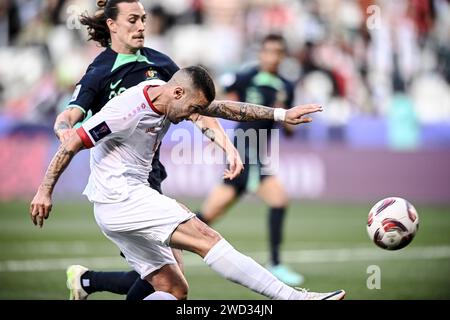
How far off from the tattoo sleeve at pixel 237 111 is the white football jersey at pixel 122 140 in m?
0.57

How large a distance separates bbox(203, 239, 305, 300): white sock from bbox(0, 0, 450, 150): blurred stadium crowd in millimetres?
13449

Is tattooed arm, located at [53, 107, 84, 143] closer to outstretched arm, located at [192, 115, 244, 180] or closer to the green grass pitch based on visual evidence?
outstretched arm, located at [192, 115, 244, 180]

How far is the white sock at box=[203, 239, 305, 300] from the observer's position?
6.57m

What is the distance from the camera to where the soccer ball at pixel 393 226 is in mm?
7641

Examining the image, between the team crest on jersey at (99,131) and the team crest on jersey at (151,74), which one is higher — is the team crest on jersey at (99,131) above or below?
below

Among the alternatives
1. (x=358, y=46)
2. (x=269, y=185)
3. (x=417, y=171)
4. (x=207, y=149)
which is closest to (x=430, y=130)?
(x=417, y=171)

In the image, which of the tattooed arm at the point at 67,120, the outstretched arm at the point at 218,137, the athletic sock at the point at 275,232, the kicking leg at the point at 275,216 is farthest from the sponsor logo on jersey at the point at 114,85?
the athletic sock at the point at 275,232

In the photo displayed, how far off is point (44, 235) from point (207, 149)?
138 inches

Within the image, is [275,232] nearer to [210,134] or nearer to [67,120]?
[210,134]

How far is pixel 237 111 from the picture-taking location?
295 inches

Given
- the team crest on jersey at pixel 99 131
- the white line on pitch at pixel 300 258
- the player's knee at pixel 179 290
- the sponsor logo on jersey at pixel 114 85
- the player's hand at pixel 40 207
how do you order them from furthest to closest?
the white line on pitch at pixel 300 258
the sponsor logo on jersey at pixel 114 85
the player's knee at pixel 179 290
the team crest on jersey at pixel 99 131
the player's hand at pixel 40 207

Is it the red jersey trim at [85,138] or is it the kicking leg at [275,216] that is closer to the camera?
the red jersey trim at [85,138]

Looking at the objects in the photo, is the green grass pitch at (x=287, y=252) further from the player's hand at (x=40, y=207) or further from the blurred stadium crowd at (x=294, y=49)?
the player's hand at (x=40, y=207)

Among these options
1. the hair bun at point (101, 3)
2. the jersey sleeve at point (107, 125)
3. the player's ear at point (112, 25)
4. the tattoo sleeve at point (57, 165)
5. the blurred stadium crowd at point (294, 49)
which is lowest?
the tattoo sleeve at point (57, 165)
